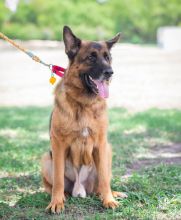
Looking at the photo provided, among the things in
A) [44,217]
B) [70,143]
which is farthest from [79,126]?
[44,217]

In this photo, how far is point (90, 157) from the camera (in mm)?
4770

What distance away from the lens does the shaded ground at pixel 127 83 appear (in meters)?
14.5

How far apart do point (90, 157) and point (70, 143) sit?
0.29m

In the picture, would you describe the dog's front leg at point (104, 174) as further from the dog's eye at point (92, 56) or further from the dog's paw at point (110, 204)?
the dog's eye at point (92, 56)

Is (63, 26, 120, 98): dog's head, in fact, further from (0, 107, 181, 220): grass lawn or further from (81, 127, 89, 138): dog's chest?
(0, 107, 181, 220): grass lawn

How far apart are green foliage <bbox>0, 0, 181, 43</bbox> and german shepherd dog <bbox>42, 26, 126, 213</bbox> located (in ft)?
194

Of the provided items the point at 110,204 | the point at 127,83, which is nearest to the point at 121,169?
the point at 110,204

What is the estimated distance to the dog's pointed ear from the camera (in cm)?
481

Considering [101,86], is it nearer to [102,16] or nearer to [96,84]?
[96,84]

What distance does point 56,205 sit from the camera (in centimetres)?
458

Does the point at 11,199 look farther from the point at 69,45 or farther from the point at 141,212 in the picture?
the point at 69,45

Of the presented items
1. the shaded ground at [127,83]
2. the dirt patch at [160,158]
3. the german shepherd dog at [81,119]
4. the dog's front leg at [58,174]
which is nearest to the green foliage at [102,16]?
the shaded ground at [127,83]

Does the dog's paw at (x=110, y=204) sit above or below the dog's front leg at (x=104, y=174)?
below

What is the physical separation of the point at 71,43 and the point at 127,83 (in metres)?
14.4
